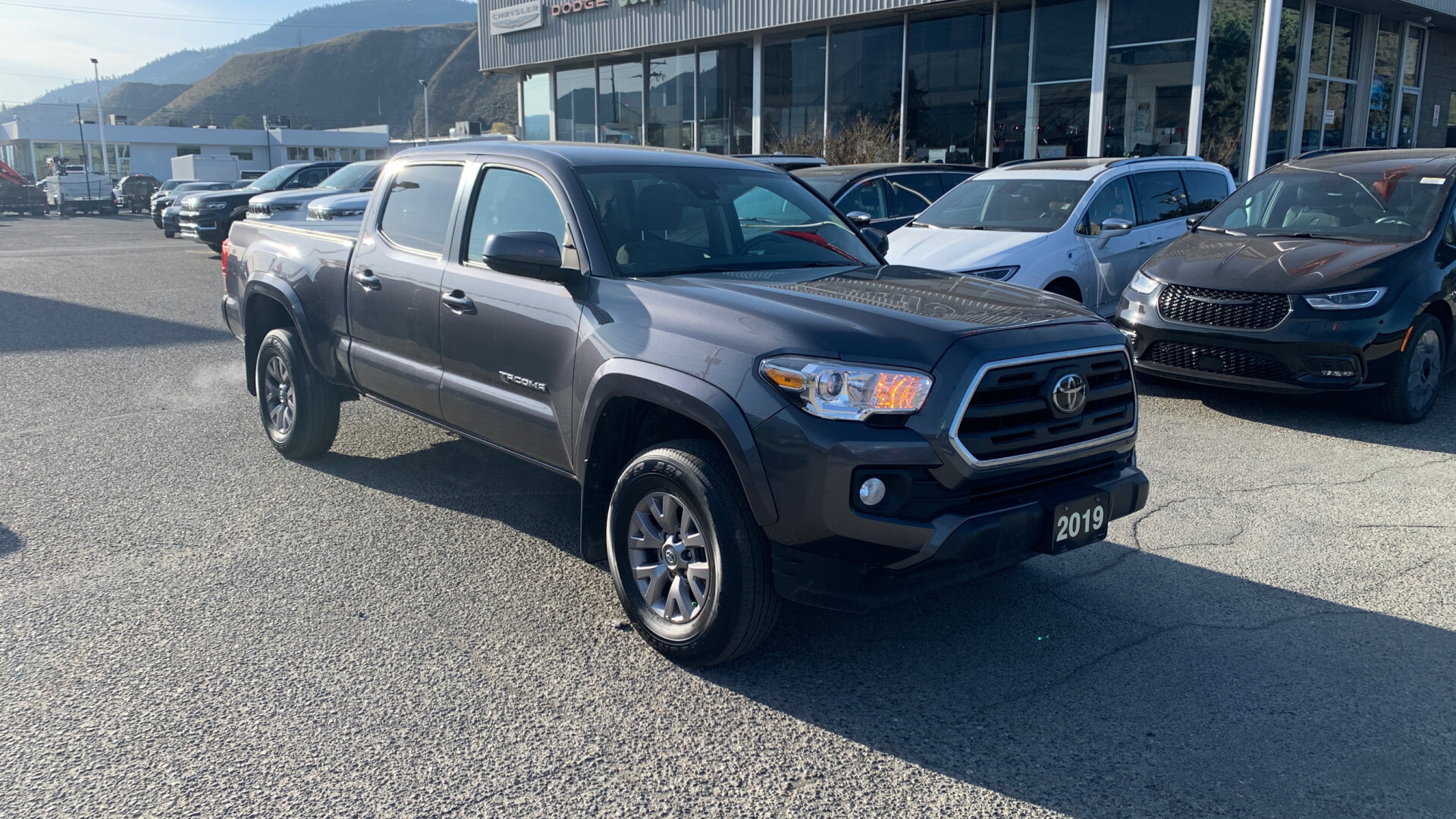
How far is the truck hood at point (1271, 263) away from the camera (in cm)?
710

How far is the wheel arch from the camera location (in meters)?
3.43

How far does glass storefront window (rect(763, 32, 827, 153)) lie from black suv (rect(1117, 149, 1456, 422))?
15642mm

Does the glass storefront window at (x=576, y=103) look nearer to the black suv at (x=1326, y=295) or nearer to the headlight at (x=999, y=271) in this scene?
the headlight at (x=999, y=271)

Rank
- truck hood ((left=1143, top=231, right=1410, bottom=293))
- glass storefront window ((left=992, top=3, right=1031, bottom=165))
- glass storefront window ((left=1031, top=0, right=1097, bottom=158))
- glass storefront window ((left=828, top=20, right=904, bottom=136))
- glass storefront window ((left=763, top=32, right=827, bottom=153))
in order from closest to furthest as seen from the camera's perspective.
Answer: truck hood ((left=1143, top=231, right=1410, bottom=293)) → glass storefront window ((left=1031, top=0, right=1097, bottom=158)) → glass storefront window ((left=992, top=3, right=1031, bottom=165)) → glass storefront window ((left=828, top=20, right=904, bottom=136)) → glass storefront window ((left=763, top=32, right=827, bottom=153))

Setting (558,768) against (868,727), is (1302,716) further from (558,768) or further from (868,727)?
(558,768)

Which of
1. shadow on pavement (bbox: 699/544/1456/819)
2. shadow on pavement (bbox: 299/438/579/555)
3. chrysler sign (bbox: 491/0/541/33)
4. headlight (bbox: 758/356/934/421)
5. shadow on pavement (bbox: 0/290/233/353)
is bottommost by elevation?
shadow on pavement (bbox: 699/544/1456/819)

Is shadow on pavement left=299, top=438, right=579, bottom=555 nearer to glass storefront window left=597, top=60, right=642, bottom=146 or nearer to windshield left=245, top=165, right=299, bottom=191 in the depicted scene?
windshield left=245, top=165, right=299, bottom=191

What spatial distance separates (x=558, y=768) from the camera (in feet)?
10.3

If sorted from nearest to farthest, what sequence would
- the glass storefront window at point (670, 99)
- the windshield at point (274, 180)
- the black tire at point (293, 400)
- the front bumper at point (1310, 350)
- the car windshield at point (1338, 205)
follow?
the black tire at point (293, 400), the front bumper at point (1310, 350), the car windshield at point (1338, 205), the windshield at point (274, 180), the glass storefront window at point (670, 99)

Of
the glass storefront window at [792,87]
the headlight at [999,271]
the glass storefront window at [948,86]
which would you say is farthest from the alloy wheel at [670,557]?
the glass storefront window at [792,87]

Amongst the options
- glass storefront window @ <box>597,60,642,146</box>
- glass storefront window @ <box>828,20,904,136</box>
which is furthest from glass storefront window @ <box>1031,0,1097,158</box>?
glass storefront window @ <box>597,60,642,146</box>

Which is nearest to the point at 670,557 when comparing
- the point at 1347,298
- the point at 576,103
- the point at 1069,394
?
the point at 1069,394

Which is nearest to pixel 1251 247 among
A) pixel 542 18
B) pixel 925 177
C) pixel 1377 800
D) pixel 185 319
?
pixel 925 177

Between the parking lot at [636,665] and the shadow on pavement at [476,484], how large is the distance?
3 centimetres
